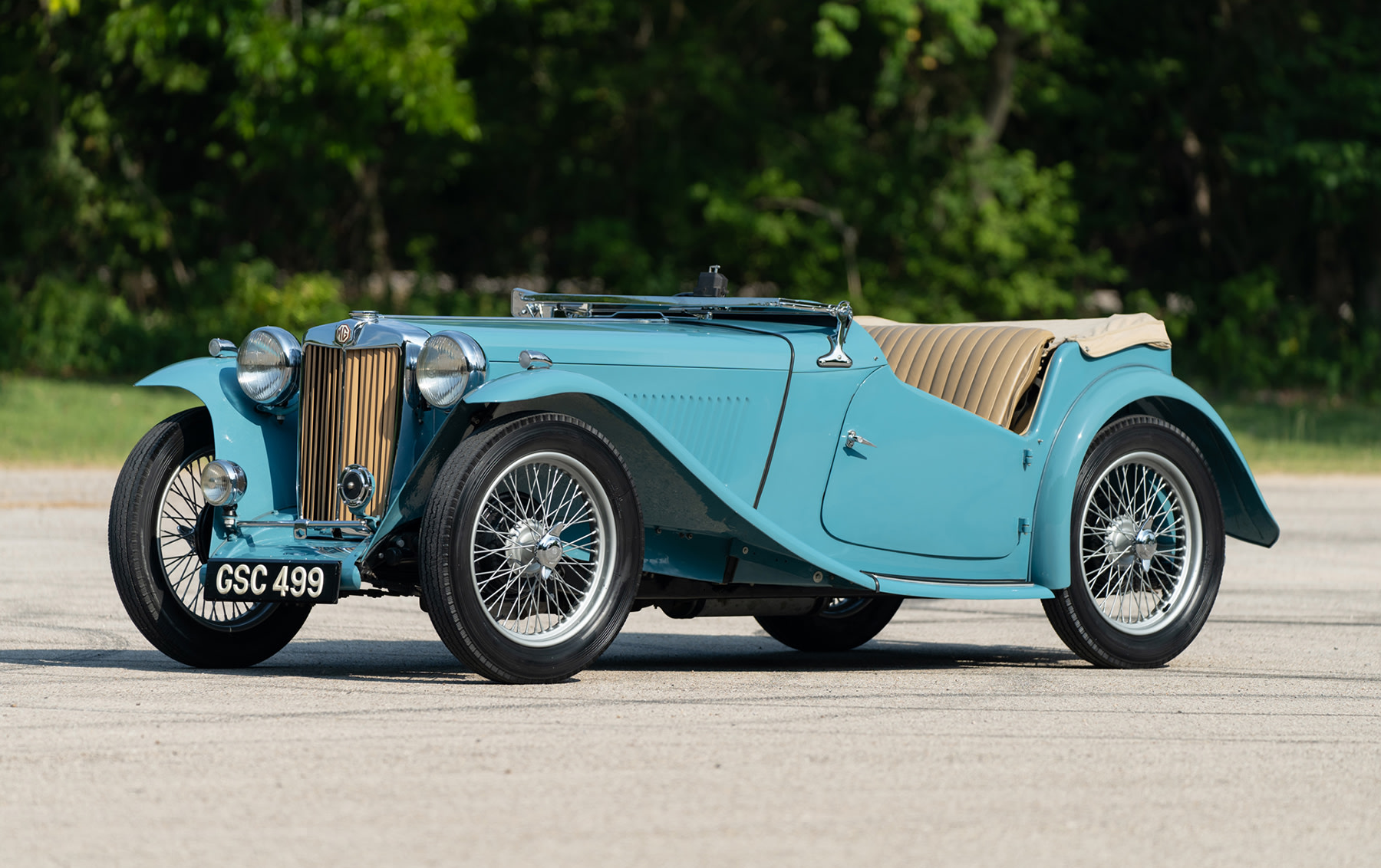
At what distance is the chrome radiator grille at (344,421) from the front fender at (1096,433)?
2.48m

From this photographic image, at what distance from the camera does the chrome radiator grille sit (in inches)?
265

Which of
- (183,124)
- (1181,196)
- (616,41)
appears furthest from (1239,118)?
(183,124)

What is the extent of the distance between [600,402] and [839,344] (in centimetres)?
100

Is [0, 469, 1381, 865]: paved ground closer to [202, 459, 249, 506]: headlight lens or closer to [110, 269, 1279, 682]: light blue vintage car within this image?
[110, 269, 1279, 682]: light blue vintage car

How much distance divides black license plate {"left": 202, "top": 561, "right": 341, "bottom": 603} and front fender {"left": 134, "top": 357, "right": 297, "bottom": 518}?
1.28 ft

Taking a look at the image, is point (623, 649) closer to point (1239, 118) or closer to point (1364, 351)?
point (1364, 351)

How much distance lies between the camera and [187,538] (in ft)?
23.2

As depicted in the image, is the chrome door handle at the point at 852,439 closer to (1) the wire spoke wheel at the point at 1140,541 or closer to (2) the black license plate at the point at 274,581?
(1) the wire spoke wheel at the point at 1140,541

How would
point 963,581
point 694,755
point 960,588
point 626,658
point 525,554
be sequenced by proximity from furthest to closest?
point 626,658
point 963,581
point 960,588
point 525,554
point 694,755

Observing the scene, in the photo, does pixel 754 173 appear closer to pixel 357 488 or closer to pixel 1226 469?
pixel 1226 469

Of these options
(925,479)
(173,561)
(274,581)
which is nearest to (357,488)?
(274,581)

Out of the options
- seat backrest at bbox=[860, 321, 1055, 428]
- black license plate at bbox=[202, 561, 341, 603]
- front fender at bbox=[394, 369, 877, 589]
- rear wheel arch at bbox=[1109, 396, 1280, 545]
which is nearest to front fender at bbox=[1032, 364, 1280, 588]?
rear wheel arch at bbox=[1109, 396, 1280, 545]

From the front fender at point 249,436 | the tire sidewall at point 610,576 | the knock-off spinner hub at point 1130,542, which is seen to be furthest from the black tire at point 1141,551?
the front fender at point 249,436

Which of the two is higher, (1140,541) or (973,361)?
(973,361)
